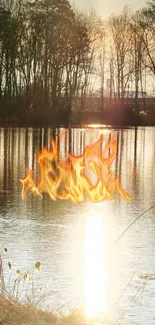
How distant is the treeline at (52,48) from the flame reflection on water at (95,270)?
194 ft

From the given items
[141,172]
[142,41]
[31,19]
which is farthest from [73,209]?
[142,41]

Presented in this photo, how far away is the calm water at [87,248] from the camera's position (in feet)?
36.6

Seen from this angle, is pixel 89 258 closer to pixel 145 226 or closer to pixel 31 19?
pixel 145 226

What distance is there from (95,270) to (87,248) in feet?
5.95

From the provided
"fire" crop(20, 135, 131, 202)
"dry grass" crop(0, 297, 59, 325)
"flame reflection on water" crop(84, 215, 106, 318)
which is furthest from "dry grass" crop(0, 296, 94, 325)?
"fire" crop(20, 135, 131, 202)

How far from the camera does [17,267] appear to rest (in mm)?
12750

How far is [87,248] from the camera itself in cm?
1495

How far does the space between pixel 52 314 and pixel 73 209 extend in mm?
10665

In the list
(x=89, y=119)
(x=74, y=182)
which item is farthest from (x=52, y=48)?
(x=74, y=182)

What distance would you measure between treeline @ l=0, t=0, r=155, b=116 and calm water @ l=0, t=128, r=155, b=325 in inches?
2163

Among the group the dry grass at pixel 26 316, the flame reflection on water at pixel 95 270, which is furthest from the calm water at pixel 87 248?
the dry grass at pixel 26 316

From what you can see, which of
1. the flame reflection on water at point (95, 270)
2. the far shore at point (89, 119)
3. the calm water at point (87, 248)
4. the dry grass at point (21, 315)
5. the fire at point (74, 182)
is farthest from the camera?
the far shore at point (89, 119)

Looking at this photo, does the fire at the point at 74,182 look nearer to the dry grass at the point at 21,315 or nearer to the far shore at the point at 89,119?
the dry grass at the point at 21,315

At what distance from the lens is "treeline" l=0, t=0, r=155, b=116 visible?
269 ft
